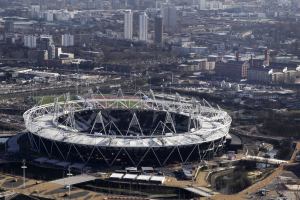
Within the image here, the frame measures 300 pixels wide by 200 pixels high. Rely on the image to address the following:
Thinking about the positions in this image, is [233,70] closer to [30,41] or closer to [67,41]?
[30,41]

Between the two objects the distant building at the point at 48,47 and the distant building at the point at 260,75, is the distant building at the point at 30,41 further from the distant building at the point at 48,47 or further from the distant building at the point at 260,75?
the distant building at the point at 260,75

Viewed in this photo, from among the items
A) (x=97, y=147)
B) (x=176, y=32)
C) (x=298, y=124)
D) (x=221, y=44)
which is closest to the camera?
(x=97, y=147)

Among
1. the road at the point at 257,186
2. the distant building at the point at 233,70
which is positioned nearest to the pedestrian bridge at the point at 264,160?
the road at the point at 257,186

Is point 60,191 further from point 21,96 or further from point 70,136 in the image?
point 21,96

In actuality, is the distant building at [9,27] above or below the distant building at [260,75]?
above

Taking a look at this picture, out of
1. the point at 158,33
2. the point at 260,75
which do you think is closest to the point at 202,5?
the point at 158,33

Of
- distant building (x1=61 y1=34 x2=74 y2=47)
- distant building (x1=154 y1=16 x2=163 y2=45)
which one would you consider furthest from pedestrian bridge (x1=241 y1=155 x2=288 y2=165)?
distant building (x1=154 y1=16 x2=163 y2=45)

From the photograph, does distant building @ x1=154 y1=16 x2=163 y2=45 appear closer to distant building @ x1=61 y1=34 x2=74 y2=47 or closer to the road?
distant building @ x1=61 y1=34 x2=74 y2=47

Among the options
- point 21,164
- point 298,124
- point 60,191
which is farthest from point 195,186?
point 298,124
